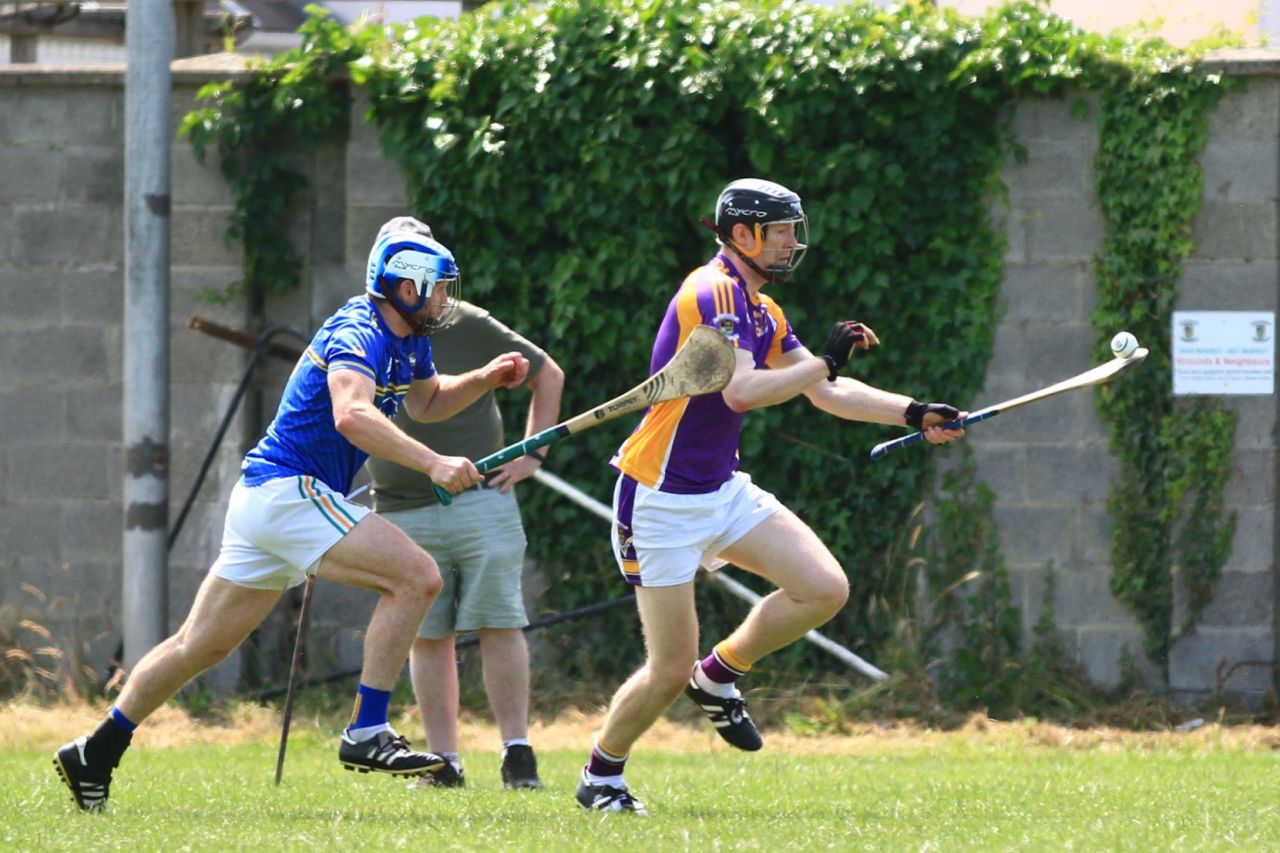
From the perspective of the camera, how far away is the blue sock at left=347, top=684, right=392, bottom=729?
6.09m

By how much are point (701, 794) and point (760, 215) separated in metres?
2.03

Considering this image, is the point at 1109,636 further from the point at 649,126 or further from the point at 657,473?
the point at 657,473

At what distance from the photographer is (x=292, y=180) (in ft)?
34.0

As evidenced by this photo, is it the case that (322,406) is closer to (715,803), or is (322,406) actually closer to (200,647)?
(200,647)

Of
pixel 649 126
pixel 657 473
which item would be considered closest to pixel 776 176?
pixel 649 126

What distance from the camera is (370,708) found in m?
6.13

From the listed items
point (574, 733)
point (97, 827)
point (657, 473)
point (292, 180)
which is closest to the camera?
point (97, 827)

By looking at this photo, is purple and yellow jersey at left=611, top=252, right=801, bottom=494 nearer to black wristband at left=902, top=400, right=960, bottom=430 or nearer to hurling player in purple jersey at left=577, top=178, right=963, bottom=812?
hurling player in purple jersey at left=577, top=178, right=963, bottom=812

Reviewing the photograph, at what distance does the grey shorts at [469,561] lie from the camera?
757cm

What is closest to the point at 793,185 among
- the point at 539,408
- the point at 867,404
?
the point at 539,408

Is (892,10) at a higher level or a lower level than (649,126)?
higher

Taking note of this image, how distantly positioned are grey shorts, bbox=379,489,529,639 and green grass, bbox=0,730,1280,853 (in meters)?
0.62

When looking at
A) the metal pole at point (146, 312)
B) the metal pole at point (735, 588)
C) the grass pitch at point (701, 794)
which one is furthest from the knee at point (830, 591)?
the metal pole at point (146, 312)

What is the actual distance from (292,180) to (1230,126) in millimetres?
4754
